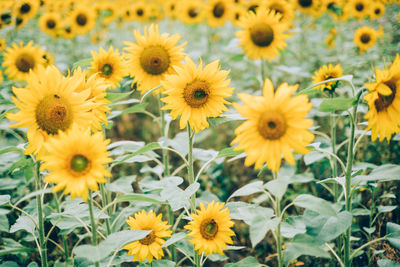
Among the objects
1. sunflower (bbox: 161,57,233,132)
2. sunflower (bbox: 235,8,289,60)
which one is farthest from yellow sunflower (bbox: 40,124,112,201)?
sunflower (bbox: 235,8,289,60)

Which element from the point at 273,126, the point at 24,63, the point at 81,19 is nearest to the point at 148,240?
the point at 273,126

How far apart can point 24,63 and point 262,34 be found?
2.17 m

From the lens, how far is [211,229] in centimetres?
162

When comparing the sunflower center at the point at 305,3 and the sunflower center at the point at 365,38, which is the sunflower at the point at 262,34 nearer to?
the sunflower center at the point at 305,3

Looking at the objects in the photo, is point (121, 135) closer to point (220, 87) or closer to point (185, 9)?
point (185, 9)

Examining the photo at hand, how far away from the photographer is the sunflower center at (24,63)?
2.93 metres

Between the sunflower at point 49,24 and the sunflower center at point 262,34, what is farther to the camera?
the sunflower at point 49,24

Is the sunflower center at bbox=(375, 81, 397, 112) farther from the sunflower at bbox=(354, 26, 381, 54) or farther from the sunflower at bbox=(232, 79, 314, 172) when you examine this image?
the sunflower at bbox=(354, 26, 381, 54)

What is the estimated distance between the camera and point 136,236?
4.67 feet

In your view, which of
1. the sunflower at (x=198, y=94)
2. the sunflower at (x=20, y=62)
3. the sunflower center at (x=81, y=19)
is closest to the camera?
the sunflower at (x=198, y=94)

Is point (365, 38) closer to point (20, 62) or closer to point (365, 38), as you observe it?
point (365, 38)

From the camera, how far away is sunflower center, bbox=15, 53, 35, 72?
293 cm

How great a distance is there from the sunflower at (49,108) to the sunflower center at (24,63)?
1.81m

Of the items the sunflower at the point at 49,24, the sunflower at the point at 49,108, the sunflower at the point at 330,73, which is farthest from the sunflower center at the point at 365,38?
the sunflower at the point at 49,24
